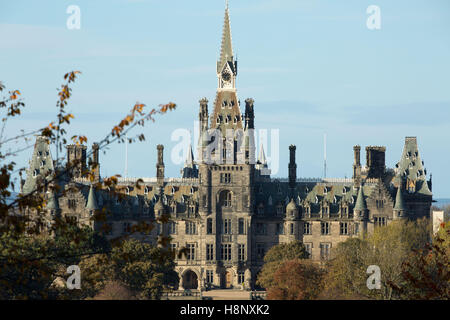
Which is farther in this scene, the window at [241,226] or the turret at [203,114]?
the turret at [203,114]

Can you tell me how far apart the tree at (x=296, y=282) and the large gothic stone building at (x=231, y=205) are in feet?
122

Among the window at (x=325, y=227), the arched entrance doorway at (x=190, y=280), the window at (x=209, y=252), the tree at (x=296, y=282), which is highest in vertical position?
the window at (x=325, y=227)

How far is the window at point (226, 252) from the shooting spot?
18475 cm

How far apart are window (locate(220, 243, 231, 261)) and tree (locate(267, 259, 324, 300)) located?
3695 centimetres

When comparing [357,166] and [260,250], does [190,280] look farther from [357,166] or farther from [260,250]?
[357,166]

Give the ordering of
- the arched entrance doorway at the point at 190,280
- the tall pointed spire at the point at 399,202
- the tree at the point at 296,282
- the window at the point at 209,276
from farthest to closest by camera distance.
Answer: the tall pointed spire at the point at 399,202 < the arched entrance doorway at the point at 190,280 < the window at the point at 209,276 < the tree at the point at 296,282

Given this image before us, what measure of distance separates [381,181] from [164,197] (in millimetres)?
33429

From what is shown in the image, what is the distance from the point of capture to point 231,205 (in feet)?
607

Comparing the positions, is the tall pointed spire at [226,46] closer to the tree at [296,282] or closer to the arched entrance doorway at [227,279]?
the arched entrance doorway at [227,279]

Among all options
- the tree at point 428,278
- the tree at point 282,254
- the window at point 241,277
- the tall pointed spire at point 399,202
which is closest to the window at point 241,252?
the window at point 241,277

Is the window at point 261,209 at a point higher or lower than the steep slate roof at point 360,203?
lower
